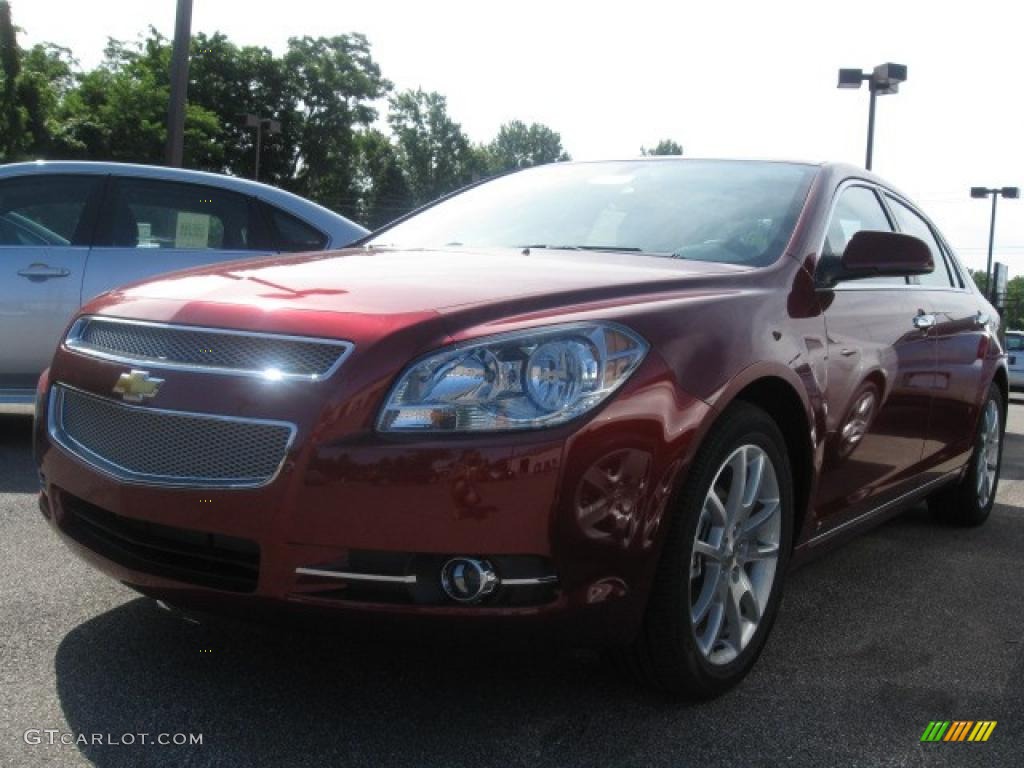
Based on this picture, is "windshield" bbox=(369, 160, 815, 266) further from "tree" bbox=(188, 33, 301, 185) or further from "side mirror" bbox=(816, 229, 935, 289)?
"tree" bbox=(188, 33, 301, 185)

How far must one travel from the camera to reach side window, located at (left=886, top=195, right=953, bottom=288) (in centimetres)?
453

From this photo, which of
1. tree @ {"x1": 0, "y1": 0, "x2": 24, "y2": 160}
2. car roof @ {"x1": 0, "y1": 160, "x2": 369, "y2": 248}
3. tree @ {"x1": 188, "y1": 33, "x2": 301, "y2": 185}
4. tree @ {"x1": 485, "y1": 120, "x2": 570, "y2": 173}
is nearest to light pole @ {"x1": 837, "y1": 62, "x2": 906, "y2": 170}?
car roof @ {"x1": 0, "y1": 160, "x2": 369, "y2": 248}

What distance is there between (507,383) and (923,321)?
2.32 meters

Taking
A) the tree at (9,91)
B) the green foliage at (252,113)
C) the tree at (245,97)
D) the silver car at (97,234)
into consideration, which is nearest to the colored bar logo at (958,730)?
the silver car at (97,234)

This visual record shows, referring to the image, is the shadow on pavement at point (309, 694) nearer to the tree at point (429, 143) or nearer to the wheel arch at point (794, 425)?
the wheel arch at point (794, 425)

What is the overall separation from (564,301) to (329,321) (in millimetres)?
558

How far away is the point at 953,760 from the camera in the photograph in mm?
2586

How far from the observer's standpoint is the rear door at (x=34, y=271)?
6164 millimetres


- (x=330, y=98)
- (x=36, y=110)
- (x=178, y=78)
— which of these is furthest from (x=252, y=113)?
(x=178, y=78)

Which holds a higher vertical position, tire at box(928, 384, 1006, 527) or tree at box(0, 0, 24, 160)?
tree at box(0, 0, 24, 160)

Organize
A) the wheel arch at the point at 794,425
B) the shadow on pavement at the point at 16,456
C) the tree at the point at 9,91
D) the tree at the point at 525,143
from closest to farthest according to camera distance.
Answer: the wheel arch at the point at 794,425 < the shadow on pavement at the point at 16,456 < the tree at the point at 9,91 < the tree at the point at 525,143

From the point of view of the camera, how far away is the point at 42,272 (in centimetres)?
618

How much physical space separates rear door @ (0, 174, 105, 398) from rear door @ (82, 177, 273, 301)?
12cm

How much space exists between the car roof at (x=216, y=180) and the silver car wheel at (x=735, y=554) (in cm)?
382
